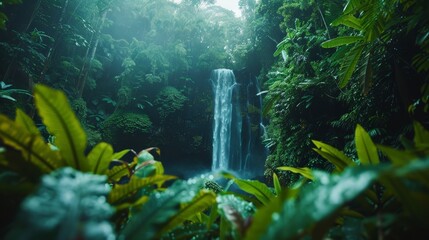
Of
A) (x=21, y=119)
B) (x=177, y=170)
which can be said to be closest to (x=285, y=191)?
(x=21, y=119)

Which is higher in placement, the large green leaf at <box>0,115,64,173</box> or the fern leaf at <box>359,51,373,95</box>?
the fern leaf at <box>359,51,373,95</box>

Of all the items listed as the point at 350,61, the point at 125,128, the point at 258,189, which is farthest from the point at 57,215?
the point at 125,128

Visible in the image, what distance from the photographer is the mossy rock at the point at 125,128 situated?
11.4 meters

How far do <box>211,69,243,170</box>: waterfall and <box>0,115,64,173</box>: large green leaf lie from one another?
12.4 m

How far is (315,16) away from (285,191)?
Answer: 7769 millimetres

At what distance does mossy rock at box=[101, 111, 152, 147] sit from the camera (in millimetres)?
11438

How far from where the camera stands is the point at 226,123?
544 inches

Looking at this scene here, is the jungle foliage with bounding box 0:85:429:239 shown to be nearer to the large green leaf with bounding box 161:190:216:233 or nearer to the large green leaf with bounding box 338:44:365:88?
the large green leaf with bounding box 161:190:216:233

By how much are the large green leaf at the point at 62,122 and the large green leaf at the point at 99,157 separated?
0.05 m

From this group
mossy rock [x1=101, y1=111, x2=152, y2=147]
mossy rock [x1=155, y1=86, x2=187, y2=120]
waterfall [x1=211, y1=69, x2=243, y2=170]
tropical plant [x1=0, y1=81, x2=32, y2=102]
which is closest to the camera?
tropical plant [x1=0, y1=81, x2=32, y2=102]

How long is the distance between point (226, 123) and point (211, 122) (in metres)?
1.03

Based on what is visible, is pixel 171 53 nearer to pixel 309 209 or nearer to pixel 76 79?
pixel 76 79

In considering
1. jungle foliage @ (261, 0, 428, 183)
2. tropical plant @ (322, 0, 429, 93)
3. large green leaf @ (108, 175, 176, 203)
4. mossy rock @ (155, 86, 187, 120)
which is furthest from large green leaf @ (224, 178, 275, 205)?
mossy rock @ (155, 86, 187, 120)

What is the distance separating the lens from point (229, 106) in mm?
14125
